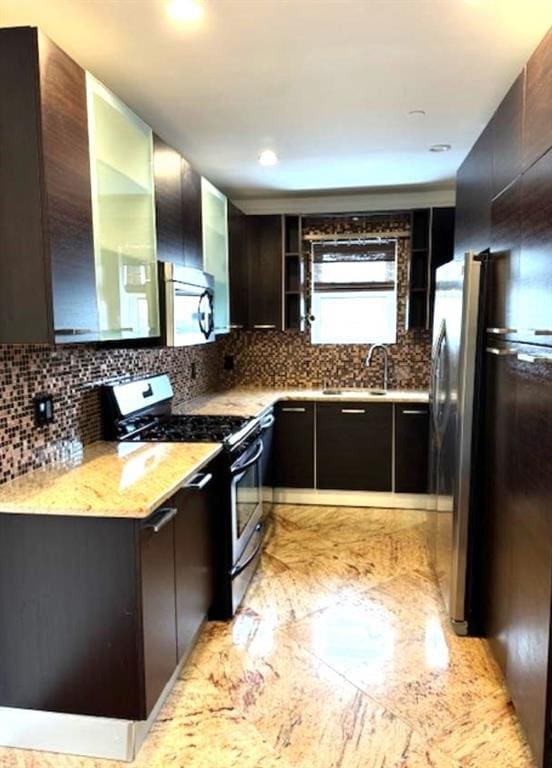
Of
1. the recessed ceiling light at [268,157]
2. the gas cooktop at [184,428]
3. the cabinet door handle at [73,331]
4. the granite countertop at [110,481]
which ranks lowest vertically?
the granite countertop at [110,481]

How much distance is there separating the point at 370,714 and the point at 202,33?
252cm

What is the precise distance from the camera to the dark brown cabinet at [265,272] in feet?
14.5

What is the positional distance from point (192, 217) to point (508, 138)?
1.71 metres

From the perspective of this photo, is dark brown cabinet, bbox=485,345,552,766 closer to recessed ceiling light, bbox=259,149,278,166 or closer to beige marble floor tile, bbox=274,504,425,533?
beige marble floor tile, bbox=274,504,425,533

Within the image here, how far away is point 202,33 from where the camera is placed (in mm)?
1938

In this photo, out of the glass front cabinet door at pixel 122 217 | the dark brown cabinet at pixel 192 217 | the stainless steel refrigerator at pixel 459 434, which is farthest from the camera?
the dark brown cabinet at pixel 192 217

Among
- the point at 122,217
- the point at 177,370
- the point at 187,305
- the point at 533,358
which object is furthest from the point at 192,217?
the point at 533,358

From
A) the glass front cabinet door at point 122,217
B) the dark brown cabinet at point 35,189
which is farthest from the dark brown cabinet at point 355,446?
the dark brown cabinet at point 35,189

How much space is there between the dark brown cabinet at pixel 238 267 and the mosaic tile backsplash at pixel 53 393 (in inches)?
44.5

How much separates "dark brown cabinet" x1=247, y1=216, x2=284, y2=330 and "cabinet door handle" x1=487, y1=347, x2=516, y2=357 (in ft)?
7.65

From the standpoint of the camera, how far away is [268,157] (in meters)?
3.37

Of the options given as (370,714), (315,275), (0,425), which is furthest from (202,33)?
(315,275)

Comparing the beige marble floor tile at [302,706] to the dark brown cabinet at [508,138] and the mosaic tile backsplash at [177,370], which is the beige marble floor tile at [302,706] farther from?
the dark brown cabinet at [508,138]

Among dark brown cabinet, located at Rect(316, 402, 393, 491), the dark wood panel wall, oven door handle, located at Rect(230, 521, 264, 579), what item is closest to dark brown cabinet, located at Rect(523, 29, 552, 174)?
the dark wood panel wall
